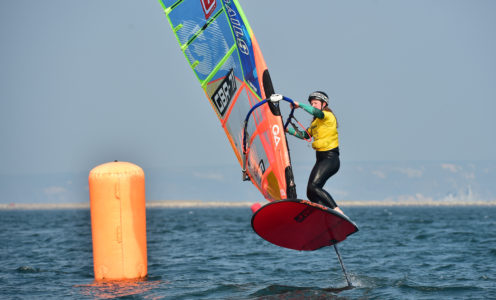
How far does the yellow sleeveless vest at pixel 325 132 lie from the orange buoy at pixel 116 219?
368 cm

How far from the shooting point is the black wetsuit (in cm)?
991

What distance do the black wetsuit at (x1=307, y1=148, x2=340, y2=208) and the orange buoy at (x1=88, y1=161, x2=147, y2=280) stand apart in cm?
358

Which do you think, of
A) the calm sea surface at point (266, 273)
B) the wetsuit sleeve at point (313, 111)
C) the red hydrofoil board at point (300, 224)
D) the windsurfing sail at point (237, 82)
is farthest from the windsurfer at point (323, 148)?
the calm sea surface at point (266, 273)

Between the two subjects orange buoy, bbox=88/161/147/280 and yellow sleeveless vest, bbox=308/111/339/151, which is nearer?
yellow sleeveless vest, bbox=308/111/339/151

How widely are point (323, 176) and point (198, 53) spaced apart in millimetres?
3247

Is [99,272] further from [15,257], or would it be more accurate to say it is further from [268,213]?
[15,257]

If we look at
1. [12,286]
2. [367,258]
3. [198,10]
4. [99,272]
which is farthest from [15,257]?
[198,10]

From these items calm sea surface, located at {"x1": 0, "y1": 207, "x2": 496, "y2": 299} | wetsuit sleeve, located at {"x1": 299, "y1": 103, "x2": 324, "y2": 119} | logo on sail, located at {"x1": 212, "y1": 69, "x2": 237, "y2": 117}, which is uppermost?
logo on sail, located at {"x1": 212, "y1": 69, "x2": 237, "y2": 117}

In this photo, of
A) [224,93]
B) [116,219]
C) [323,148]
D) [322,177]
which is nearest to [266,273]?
[116,219]

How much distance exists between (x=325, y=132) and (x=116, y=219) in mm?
4260

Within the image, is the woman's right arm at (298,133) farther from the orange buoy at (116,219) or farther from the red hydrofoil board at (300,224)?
the orange buoy at (116,219)

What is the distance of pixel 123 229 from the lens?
12.0 metres

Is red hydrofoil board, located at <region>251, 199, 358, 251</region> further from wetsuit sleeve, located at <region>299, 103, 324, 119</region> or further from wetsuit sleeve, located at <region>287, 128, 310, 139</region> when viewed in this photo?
wetsuit sleeve, located at <region>287, 128, 310, 139</region>

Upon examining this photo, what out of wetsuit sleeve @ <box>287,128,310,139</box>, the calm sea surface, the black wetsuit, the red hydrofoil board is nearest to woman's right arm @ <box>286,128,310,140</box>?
wetsuit sleeve @ <box>287,128,310,139</box>
